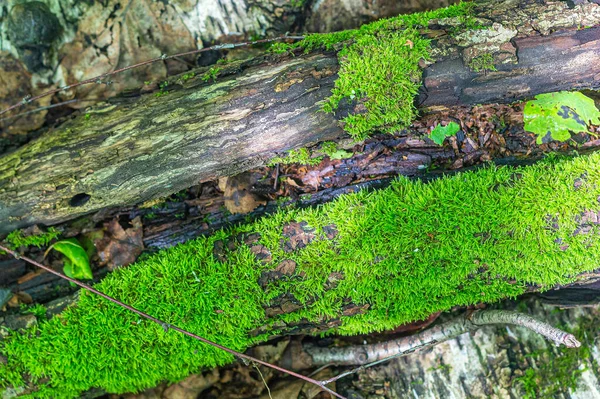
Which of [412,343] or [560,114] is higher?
[560,114]

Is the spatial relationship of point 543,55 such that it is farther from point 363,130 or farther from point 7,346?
point 7,346

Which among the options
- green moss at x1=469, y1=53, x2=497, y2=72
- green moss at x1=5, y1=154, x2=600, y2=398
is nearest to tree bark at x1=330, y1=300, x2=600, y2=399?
green moss at x1=5, y1=154, x2=600, y2=398

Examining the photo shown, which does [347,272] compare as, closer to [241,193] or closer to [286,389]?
[241,193]

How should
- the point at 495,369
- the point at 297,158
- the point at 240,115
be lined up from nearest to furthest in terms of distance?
the point at 240,115 → the point at 297,158 → the point at 495,369

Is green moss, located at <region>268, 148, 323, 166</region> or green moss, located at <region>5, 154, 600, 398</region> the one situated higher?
green moss, located at <region>268, 148, 323, 166</region>

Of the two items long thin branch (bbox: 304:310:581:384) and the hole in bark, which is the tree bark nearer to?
long thin branch (bbox: 304:310:581:384)

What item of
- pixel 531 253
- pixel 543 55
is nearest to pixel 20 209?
pixel 531 253

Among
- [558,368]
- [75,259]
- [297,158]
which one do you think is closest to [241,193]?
[297,158]

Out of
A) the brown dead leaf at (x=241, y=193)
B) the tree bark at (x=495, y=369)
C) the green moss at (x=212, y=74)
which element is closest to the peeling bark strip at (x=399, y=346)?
the tree bark at (x=495, y=369)
